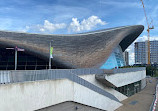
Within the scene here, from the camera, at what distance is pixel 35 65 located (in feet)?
99.6

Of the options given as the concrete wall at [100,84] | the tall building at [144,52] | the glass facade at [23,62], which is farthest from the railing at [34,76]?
the tall building at [144,52]

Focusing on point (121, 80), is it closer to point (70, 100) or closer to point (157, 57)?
point (70, 100)

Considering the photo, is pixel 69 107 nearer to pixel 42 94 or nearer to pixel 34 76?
pixel 42 94

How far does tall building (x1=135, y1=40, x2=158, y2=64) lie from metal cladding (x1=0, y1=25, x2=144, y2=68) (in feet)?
472

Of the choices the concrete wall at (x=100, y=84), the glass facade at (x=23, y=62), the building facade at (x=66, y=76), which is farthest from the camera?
the glass facade at (x=23, y=62)

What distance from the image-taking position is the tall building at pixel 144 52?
161 metres

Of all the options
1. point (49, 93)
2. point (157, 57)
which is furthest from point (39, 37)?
point (157, 57)

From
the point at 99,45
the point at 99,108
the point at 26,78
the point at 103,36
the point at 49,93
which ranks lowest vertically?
the point at 99,108

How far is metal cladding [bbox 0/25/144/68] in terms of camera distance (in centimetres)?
2634

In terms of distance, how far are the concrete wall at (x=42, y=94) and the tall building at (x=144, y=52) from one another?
15804 centimetres

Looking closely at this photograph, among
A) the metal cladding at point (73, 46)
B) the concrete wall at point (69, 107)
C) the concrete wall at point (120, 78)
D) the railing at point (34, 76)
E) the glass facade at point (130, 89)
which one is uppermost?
the metal cladding at point (73, 46)

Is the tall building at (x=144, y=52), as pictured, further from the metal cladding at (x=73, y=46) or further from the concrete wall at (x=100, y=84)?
the concrete wall at (x=100, y=84)

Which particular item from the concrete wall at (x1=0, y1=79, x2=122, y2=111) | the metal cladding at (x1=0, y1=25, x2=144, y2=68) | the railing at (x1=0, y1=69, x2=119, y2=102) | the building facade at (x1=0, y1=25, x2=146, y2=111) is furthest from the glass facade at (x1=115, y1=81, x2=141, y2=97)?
the railing at (x1=0, y1=69, x2=119, y2=102)

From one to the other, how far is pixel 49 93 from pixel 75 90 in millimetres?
3256
